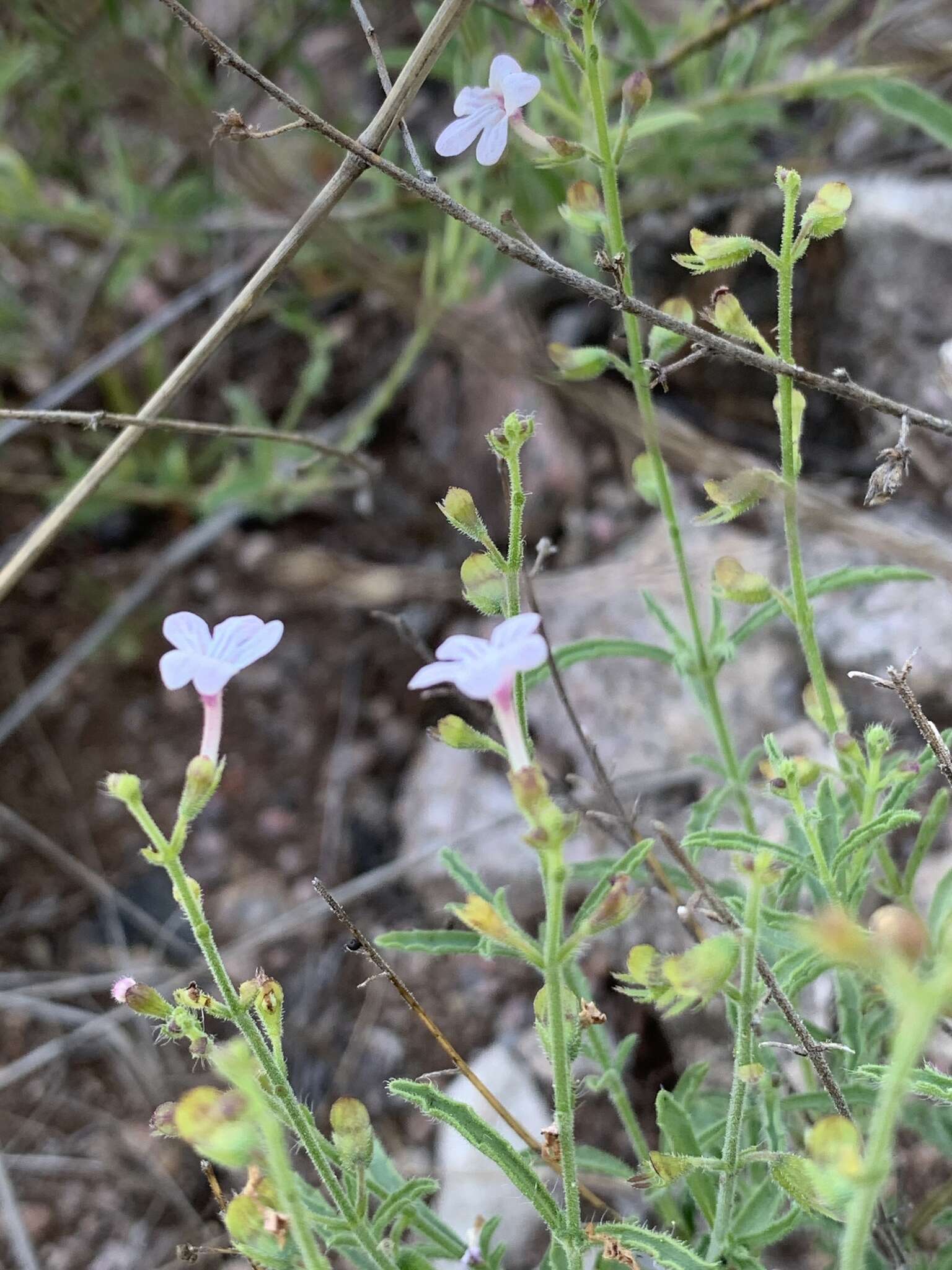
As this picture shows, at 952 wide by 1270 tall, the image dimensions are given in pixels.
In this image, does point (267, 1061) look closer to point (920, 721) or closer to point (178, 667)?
point (178, 667)

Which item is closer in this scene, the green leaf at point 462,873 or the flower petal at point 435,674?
the flower petal at point 435,674

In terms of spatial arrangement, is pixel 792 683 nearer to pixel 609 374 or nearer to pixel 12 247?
pixel 609 374

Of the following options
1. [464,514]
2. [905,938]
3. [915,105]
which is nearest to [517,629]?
[464,514]

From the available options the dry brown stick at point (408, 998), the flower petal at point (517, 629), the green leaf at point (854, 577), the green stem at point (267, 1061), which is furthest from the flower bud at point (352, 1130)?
the green leaf at point (854, 577)

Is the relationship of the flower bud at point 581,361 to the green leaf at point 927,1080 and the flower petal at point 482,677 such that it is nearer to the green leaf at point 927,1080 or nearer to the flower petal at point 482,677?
the flower petal at point 482,677

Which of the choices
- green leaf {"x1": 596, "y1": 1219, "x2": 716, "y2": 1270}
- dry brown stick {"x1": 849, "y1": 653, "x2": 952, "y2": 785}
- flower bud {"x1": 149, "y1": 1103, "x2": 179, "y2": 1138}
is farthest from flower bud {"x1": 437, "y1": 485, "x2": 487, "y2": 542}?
green leaf {"x1": 596, "y1": 1219, "x2": 716, "y2": 1270}

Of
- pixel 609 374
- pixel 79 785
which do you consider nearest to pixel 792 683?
pixel 609 374
